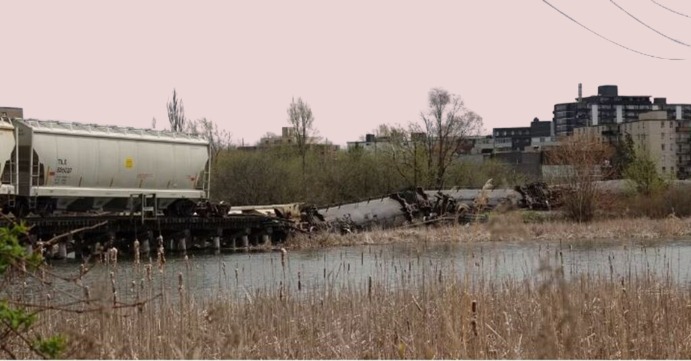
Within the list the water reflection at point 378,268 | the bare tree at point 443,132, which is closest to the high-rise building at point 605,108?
the bare tree at point 443,132

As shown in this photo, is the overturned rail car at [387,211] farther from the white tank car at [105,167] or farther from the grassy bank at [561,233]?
the white tank car at [105,167]

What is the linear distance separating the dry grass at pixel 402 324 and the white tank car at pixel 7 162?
20.4 metres

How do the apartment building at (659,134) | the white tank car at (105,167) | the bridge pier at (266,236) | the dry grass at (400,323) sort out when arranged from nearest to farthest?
the dry grass at (400,323) → the white tank car at (105,167) → the bridge pier at (266,236) → the apartment building at (659,134)

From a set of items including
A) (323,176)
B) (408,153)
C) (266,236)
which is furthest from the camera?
Answer: (408,153)

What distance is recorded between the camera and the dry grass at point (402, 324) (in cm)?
904

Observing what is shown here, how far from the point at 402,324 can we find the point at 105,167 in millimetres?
26513

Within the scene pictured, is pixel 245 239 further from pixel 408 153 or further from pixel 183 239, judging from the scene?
pixel 408 153

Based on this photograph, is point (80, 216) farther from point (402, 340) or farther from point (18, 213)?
point (402, 340)

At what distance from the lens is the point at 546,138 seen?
553ft

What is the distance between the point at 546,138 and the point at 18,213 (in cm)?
14338

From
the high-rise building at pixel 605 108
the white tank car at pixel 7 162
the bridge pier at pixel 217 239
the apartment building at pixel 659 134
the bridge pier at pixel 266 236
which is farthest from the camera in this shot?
the high-rise building at pixel 605 108

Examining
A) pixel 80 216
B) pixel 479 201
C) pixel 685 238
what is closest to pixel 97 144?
pixel 80 216

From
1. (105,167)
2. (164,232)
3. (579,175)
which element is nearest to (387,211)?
(164,232)

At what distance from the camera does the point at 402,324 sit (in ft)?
35.6
